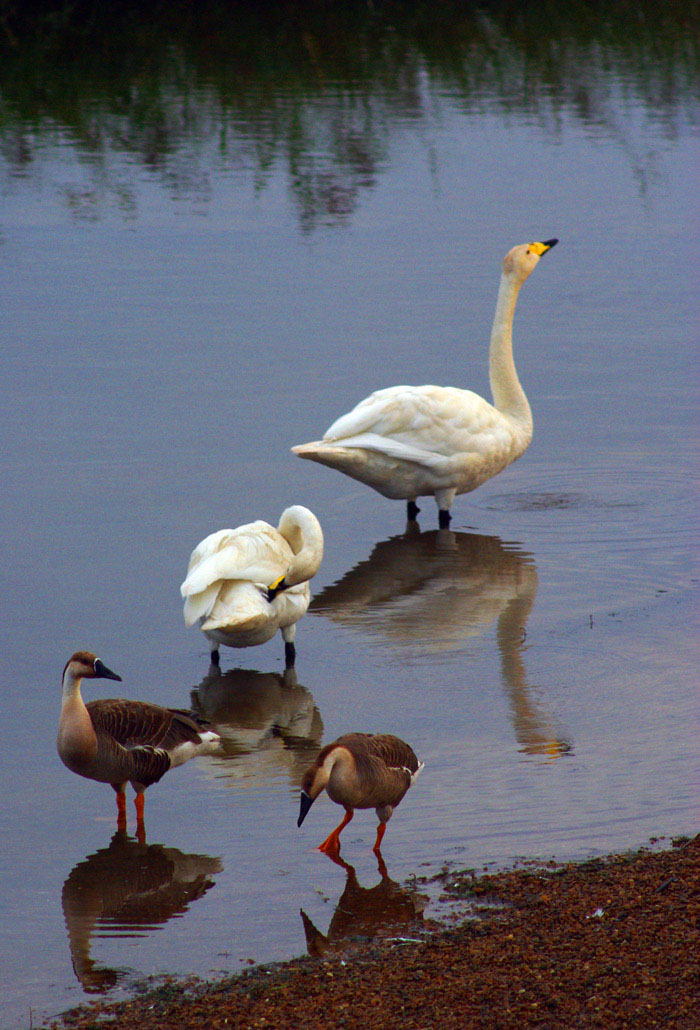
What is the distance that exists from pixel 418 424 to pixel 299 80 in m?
16.2

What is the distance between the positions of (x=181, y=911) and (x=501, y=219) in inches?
523

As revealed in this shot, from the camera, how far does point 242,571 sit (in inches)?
308

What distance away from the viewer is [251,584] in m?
7.84

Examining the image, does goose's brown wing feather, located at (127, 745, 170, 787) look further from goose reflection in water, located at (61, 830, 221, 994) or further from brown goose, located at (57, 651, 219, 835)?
goose reflection in water, located at (61, 830, 221, 994)

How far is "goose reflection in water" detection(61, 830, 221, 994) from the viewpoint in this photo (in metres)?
5.49

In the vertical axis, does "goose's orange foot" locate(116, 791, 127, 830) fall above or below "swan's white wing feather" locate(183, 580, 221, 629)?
below

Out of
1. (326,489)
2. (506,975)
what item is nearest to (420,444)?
(326,489)

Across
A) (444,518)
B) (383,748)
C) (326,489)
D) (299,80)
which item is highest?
(299,80)

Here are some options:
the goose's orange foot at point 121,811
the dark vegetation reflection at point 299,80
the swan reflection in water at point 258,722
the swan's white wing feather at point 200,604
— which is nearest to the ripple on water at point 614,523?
the swan reflection in water at point 258,722

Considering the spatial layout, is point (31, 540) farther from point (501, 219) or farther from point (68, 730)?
point (501, 219)

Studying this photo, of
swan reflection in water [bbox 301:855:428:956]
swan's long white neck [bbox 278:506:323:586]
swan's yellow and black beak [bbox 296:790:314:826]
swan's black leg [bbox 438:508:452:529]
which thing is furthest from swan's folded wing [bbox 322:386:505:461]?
swan reflection in water [bbox 301:855:428:956]

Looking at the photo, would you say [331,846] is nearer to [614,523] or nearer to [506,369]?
[614,523]

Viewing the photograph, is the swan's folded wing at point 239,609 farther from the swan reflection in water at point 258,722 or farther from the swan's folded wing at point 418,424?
the swan's folded wing at point 418,424

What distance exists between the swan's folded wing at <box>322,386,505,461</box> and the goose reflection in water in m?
4.64
